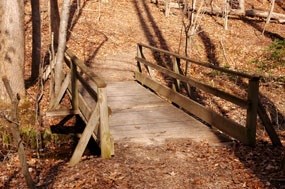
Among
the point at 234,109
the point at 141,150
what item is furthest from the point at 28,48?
the point at 141,150

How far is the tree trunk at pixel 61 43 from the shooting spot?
30.5 ft

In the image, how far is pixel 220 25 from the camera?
74.1 ft

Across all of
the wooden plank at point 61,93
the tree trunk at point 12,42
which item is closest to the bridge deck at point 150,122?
the wooden plank at point 61,93

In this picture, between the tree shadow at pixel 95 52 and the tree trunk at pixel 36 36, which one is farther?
the tree shadow at pixel 95 52

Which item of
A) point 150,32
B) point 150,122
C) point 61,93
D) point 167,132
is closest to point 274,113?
point 150,122

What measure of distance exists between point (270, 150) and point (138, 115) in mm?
3057

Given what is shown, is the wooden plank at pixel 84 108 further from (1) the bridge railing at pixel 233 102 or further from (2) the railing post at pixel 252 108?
(2) the railing post at pixel 252 108

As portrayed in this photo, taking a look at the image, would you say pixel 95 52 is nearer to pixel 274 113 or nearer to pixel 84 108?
pixel 274 113

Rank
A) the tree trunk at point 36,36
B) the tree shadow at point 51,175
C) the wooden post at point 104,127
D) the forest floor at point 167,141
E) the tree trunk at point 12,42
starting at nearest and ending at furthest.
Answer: the forest floor at point 167,141 → the tree shadow at point 51,175 → the wooden post at point 104,127 → the tree trunk at point 12,42 → the tree trunk at point 36,36

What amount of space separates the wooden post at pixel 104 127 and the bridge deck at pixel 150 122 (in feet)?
2.62

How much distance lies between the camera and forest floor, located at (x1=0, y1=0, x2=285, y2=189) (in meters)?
6.08

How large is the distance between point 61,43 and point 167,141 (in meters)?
3.98

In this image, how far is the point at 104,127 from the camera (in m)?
6.61

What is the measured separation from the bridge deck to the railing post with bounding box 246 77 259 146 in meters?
0.56
